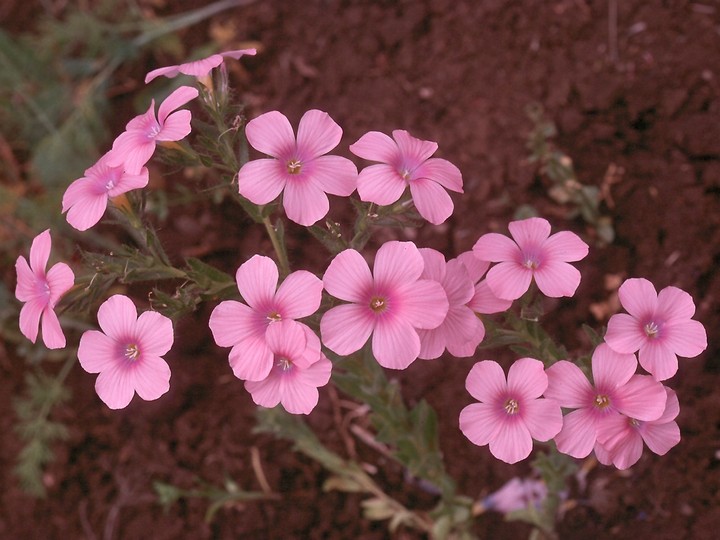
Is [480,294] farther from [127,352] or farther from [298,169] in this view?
[127,352]

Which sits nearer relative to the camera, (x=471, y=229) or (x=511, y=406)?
(x=511, y=406)

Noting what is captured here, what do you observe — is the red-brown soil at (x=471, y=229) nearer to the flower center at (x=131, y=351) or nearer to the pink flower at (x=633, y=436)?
the pink flower at (x=633, y=436)

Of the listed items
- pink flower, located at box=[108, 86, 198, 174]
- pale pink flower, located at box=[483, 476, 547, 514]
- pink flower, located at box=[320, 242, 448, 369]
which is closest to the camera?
pink flower, located at box=[320, 242, 448, 369]

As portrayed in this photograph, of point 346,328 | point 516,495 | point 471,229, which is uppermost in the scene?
point 346,328

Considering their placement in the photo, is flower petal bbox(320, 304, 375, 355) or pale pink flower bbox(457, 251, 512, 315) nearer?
flower petal bbox(320, 304, 375, 355)

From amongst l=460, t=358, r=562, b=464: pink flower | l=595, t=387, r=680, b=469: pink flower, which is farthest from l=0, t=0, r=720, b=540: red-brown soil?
l=460, t=358, r=562, b=464: pink flower

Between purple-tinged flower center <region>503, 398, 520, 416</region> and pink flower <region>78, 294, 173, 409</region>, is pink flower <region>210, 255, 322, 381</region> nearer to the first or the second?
pink flower <region>78, 294, 173, 409</region>

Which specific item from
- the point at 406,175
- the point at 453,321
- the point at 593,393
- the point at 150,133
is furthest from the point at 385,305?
the point at 150,133
